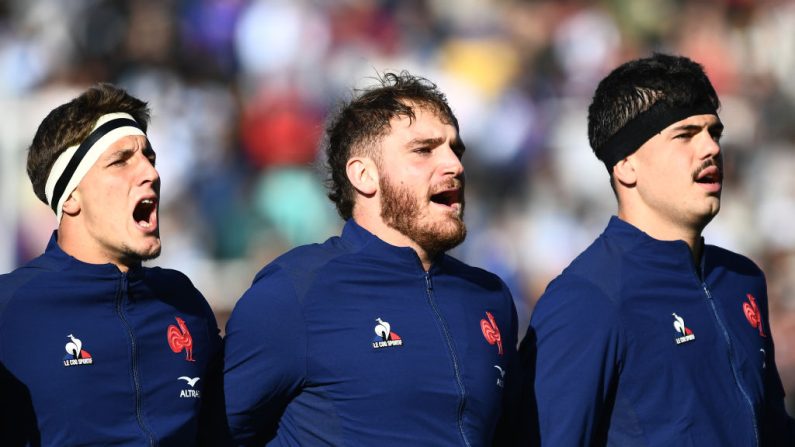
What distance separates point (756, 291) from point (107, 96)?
7.71 feet

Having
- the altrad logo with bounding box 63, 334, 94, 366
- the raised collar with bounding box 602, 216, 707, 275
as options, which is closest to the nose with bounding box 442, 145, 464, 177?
the raised collar with bounding box 602, 216, 707, 275

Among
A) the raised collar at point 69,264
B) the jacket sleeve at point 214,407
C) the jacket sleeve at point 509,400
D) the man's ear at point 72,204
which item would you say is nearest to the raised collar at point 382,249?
the jacket sleeve at point 509,400

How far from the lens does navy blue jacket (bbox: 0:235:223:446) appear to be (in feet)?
11.1

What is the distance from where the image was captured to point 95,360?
346 cm

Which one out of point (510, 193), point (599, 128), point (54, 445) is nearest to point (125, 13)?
point (510, 193)

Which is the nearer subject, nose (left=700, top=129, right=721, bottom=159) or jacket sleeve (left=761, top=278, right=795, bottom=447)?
nose (left=700, top=129, right=721, bottom=159)

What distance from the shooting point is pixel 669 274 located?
13.4 feet

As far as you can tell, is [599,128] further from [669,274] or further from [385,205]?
[385,205]

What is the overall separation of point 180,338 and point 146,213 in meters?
0.40

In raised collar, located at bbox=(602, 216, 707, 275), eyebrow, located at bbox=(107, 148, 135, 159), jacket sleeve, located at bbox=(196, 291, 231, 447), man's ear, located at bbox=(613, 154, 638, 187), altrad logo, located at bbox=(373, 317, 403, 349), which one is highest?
eyebrow, located at bbox=(107, 148, 135, 159)

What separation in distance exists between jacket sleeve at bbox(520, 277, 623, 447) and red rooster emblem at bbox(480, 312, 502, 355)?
0.12m

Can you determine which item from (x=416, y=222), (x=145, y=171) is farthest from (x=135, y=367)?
(x=416, y=222)

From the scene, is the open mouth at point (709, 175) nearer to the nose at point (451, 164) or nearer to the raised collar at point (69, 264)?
the nose at point (451, 164)

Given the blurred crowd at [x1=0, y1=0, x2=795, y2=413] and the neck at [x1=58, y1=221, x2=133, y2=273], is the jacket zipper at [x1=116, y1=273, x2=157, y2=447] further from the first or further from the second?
the blurred crowd at [x1=0, y1=0, x2=795, y2=413]
